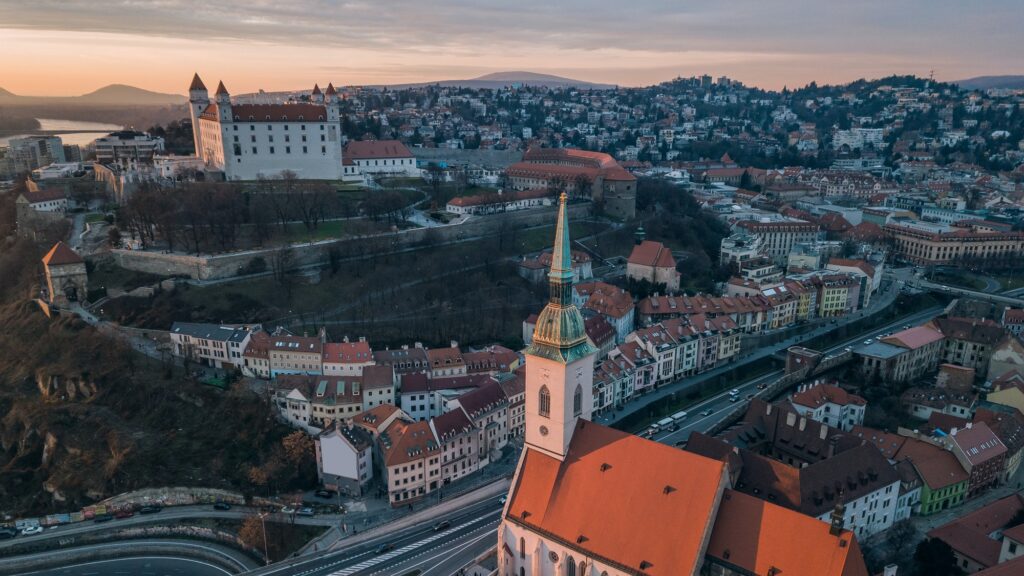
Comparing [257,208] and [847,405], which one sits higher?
[257,208]

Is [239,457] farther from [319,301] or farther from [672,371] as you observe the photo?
[672,371]

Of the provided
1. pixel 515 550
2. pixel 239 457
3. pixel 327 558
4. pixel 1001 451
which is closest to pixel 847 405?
pixel 1001 451

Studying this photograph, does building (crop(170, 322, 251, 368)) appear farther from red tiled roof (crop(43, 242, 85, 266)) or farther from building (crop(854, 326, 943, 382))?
building (crop(854, 326, 943, 382))

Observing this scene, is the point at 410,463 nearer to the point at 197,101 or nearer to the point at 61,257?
the point at 61,257

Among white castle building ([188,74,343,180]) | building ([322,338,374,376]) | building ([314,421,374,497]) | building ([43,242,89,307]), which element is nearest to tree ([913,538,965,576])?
building ([314,421,374,497])

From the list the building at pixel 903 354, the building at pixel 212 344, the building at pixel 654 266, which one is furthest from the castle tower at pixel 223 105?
the building at pixel 903 354

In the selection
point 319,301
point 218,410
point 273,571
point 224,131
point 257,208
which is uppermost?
point 224,131
